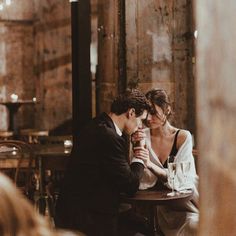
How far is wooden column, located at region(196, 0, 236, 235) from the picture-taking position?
3.84ft

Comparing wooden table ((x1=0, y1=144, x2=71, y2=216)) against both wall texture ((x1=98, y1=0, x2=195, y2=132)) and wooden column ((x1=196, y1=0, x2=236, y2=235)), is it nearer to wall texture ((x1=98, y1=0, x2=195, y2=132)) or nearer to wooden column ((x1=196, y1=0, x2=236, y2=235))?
wall texture ((x1=98, y1=0, x2=195, y2=132))

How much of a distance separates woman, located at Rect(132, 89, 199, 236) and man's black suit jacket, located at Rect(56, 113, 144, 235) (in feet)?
1.24

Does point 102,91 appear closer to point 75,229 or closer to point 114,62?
point 114,62

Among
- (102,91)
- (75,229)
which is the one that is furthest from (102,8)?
(75,229)

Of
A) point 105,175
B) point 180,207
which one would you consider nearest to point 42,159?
point 180,207

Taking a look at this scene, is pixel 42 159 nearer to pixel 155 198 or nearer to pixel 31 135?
pixel 155 198

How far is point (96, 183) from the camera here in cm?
380

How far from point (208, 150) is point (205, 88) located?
0.41ft

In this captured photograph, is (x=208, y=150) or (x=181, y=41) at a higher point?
(x=181, y=41)

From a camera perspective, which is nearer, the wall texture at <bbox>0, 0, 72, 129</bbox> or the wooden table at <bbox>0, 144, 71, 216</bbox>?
the wooden table at <bbox>0, 144, 71, 216</bbox>

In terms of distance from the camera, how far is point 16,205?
1184 millimetres

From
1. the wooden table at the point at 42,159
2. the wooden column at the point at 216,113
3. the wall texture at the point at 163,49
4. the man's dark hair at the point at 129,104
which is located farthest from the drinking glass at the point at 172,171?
the wooden column at the point at 216,113

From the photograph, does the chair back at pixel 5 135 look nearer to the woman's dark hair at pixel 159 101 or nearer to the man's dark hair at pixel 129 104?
the woman's dark hair at pixel 159 101

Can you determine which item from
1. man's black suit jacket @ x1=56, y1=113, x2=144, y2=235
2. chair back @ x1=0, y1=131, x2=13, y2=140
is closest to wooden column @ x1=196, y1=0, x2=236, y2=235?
man's black suit jacket @ x1=56, y1=113, x2=144, y2=235
